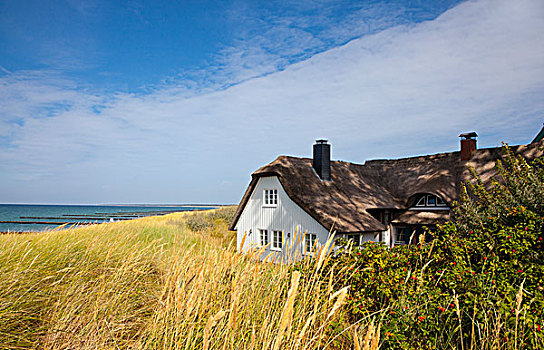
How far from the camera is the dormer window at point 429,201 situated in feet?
52.6

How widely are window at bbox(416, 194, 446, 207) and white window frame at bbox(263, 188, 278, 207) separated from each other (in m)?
6.82

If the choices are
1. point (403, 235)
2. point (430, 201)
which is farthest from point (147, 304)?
point (430, 201)

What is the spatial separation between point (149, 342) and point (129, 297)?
4.54 feet

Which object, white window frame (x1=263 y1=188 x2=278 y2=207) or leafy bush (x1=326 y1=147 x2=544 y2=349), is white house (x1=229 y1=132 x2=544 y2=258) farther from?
leafy bush (x1=326 y1=147 x2=544 y2=349)

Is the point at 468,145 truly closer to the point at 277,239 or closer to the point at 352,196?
the point at 352,196

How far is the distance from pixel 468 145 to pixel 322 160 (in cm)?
708

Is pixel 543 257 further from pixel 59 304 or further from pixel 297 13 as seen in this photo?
pixel 297 13

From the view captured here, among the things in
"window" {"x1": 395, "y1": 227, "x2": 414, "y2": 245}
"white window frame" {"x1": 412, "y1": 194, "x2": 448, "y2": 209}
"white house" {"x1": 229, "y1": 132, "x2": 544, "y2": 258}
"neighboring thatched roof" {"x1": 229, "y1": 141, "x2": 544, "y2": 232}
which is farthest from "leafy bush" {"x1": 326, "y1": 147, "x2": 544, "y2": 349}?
"window" {"x1": 395, "y1": 227, "x2": 414, "y2": 245}

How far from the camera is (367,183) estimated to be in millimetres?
17500

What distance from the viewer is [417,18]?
31.0 feet

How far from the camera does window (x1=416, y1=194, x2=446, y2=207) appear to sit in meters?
16.0

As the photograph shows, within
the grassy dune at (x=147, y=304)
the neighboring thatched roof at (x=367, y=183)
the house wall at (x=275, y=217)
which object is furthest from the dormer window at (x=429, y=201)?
the grassy dune at (x=147, y=304)

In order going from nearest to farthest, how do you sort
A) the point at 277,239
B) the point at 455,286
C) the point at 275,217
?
the point at 455,286, the point at 275,217, the point at 277,239

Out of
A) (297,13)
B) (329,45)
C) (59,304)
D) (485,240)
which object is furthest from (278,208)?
(59,304)
